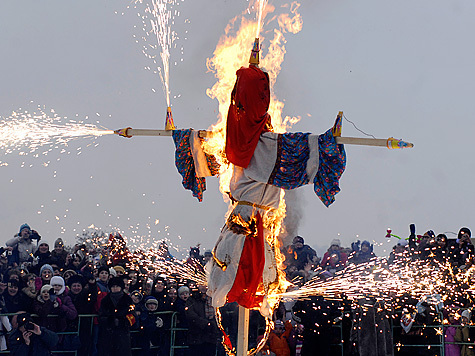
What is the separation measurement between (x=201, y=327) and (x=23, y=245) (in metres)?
2.38

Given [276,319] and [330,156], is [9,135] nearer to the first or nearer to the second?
[330,156]

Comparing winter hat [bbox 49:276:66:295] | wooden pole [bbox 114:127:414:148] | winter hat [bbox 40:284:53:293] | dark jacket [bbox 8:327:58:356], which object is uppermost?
wooden pole [bbox 114:127:414:148]

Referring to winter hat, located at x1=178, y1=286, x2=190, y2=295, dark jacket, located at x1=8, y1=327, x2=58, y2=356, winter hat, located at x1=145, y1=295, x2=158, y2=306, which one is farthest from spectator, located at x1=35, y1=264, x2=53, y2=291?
winter hat, located at x1=178, y1=286, x2=190, y2=295

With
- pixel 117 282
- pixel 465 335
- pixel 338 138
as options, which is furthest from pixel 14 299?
pixel 465 335

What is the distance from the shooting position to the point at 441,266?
7.66m

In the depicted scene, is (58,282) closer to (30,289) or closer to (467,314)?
(30,289)

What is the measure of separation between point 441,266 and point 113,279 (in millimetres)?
3888

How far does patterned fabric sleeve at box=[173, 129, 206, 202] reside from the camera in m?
5.08

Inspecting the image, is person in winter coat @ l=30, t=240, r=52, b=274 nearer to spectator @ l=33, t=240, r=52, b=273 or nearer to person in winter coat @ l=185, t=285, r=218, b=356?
spectator @ l=33, t=240, r=52, b=273

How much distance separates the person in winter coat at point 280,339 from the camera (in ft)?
24.4

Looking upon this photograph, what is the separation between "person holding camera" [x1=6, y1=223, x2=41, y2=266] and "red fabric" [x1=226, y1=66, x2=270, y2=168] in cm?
401

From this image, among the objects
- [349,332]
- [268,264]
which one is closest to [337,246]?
[349,332]

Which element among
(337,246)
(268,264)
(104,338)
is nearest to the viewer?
(268,264)

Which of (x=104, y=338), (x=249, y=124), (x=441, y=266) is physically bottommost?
(x=104, y=338)
